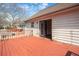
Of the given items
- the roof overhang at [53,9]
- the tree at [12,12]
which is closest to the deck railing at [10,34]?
the tree at [12,12]

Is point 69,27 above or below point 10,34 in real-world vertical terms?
above

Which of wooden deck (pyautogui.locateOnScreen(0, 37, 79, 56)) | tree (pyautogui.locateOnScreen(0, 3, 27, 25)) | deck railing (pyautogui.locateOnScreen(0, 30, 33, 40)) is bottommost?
wooden deck (pyautogui.locateOnScreen(0, 37, 79, 56))

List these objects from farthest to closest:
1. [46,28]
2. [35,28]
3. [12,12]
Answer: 1. [46,28]
2. [35,28]
3. [12,12]

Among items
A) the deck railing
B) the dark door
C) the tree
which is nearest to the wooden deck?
the deck railing

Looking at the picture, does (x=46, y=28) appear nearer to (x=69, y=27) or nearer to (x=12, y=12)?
(x=69, y=27)

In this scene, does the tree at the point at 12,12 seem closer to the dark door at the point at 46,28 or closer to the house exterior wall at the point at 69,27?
the dark door at the point at 46,28

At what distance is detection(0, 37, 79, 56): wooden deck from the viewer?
A: 4.21 meters

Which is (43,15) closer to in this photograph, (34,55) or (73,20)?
(73,20)

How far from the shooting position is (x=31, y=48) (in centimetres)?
434

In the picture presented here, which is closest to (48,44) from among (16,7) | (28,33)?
(28,33)

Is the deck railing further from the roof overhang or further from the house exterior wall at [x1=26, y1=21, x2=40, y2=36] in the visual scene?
the roof overhang

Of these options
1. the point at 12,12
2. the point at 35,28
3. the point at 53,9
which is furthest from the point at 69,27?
the point at 12,12

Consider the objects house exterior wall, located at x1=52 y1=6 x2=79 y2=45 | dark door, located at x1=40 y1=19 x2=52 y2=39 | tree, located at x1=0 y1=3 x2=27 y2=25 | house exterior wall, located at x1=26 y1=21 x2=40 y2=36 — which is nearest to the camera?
tree, located at x1=0 y1=3 x2=27 y2=25

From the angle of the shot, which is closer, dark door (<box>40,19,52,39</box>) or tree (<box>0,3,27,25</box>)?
tree (<box>0,3,27,25</box>)
